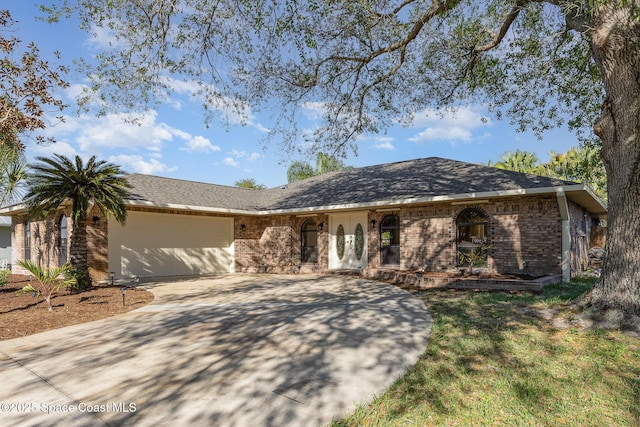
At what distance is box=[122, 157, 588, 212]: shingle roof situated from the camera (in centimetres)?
1191

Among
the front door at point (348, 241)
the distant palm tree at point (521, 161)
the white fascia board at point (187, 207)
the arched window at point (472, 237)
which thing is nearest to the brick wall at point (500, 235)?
the arched window at point (472, 237)

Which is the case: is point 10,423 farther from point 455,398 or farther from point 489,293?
point 489,293

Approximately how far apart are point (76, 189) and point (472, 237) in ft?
39.0

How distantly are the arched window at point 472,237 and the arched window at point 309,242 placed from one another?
6365 millimetres

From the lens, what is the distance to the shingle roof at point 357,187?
39.1ft

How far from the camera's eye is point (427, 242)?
1266cm

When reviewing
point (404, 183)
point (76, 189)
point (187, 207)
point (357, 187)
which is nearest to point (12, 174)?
point (76, 189)

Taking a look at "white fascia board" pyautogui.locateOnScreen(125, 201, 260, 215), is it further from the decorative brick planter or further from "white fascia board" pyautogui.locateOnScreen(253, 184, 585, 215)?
the decorative brick planter

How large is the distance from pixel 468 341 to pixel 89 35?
29.6ft

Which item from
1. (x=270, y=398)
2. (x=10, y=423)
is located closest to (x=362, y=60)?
(x=270, y=398)

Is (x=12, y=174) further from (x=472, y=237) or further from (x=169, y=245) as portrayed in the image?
(x=472, y=237)

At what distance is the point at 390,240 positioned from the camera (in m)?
14.2

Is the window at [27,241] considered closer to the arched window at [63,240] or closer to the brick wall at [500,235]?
the arched window at [63,240]

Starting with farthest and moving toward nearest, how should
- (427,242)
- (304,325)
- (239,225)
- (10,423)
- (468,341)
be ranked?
(239,225), (427,242), (304,325), (468,341), (10,423)
